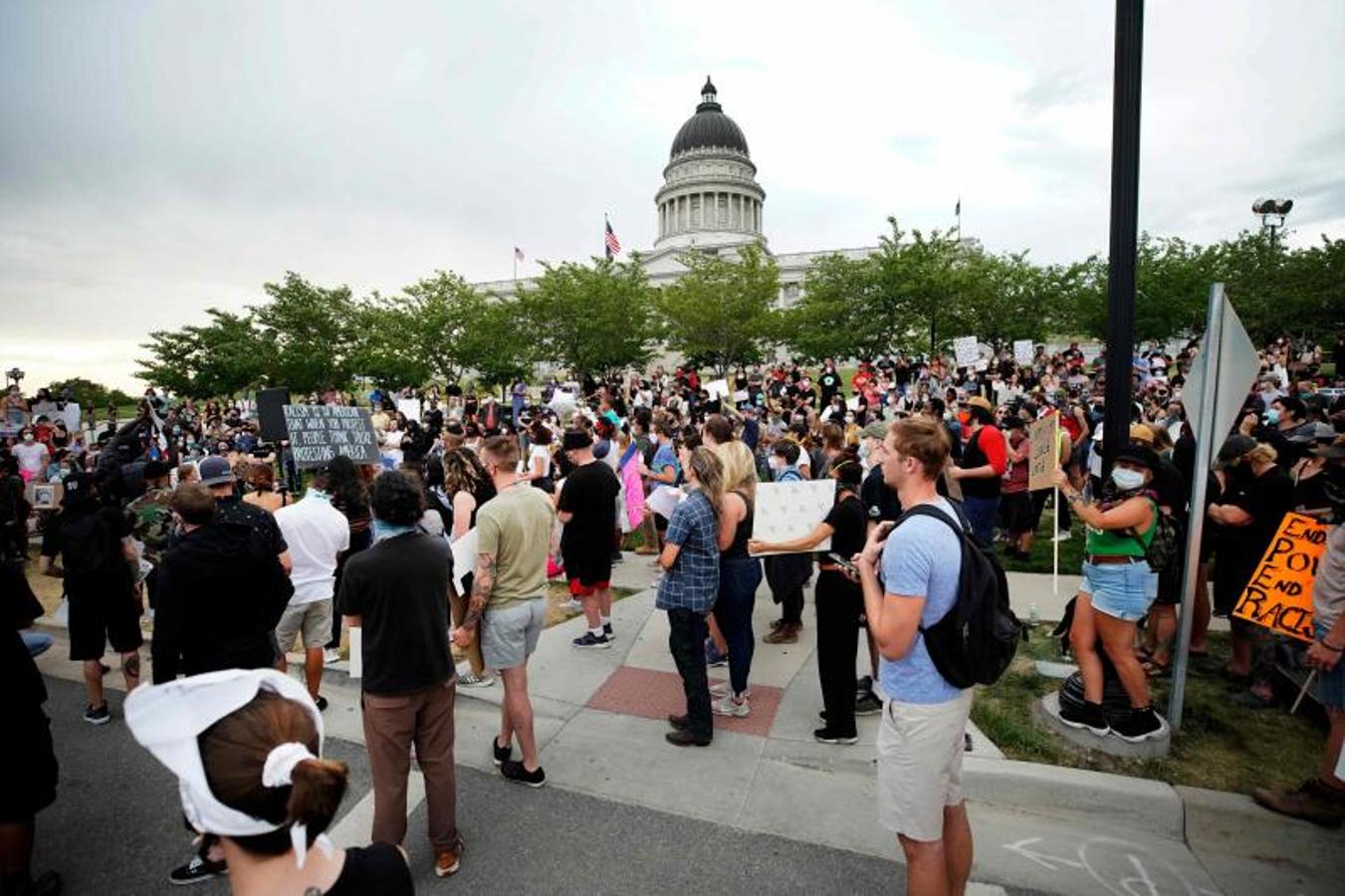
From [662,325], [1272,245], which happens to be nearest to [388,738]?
[662,325]

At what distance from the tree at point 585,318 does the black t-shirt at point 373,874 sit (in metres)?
37.7

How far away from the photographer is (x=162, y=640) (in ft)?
12.9

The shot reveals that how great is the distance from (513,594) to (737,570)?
64.1 inches

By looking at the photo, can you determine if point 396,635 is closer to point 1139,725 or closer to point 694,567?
point 694,567

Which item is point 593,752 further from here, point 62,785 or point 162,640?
point 62,785

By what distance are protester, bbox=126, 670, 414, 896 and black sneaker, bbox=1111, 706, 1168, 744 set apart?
4.70m

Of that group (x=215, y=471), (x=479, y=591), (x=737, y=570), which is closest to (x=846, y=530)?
(x=737, y=570)

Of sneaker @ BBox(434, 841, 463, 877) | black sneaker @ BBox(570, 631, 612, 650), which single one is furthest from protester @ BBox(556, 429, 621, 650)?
sneaker @ BBox(434, 841, 463, 877)

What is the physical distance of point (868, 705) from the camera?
518cm

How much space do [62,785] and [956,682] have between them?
19.1ft

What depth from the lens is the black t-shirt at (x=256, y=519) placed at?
4414 mm

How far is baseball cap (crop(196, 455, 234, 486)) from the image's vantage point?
4723 millimetres

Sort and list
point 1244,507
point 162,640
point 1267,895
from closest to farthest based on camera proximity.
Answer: point 1267,895, point 162,640, point 1244,507

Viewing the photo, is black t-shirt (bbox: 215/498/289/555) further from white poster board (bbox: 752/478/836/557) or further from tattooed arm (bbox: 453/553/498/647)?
white poster board (bbox: 752/478/836/557)
